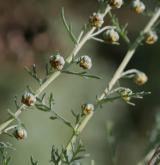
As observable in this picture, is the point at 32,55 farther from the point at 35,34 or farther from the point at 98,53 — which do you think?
the point at 98,53

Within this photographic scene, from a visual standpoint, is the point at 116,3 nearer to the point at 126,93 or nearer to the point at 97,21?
the point at 97,21

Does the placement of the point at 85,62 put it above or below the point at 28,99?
above

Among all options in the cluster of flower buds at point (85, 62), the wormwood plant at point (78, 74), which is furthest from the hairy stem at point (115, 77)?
the cluster of flower buds at point (85, 62)

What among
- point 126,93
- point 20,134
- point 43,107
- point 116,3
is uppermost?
point 116,3

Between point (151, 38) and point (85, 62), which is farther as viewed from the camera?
point (151, 38)

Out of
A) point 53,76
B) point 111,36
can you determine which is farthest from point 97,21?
point 53,76

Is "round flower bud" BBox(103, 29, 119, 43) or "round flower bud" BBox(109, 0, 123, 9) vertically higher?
"round flower bud" BBox(109, 0, 123, 9)

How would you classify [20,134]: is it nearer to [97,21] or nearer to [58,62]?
[58,62]

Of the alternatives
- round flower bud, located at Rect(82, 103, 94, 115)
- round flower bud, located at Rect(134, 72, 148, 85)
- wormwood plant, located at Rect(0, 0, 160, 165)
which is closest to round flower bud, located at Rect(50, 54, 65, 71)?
wormwood plant, located at Rect(0, 0, 160, 165)

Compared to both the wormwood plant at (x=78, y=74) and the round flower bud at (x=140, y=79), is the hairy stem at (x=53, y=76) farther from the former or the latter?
the round flower bud at (x=140, y=79)

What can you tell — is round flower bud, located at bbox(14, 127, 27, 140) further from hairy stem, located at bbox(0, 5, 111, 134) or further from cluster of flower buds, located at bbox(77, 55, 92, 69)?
cluster of flower buds, located at bbox(77, 55, 92, 69)

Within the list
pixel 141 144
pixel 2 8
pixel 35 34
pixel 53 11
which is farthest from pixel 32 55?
pixel 141 144
